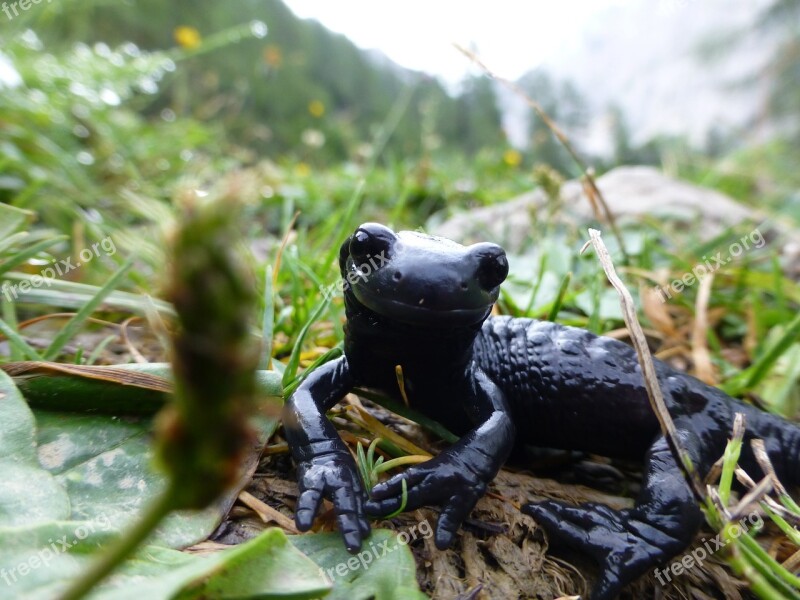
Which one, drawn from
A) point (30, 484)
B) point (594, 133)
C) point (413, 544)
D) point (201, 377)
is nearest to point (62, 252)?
point (30, 484)

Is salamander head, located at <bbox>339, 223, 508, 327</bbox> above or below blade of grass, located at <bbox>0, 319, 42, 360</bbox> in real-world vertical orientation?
above

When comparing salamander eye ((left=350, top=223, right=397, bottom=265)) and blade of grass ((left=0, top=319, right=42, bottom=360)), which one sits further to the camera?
blade of grass ((left=0, top=319, right=42, bottom=360))

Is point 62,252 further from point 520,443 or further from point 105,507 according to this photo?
point 520,443

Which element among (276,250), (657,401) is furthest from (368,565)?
(276,250)

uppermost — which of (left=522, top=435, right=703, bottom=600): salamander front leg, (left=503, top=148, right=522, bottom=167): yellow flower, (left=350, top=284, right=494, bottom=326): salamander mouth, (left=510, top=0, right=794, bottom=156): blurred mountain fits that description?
(left=510, top=0, right=794, bottom=156): blurred mountain

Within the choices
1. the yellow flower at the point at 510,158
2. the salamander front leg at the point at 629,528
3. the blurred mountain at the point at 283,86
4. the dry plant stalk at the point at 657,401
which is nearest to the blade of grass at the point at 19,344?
the salamander front leg at the point at 629,528

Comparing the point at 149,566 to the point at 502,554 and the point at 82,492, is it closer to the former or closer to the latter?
the point at 82,492

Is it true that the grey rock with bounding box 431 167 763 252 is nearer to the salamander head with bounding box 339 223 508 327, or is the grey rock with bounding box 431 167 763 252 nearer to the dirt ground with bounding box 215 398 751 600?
the salamander head with bounding box 339 223 508 327

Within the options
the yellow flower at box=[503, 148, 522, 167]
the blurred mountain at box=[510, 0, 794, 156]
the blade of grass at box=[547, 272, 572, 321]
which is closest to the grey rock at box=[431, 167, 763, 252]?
the blade of grass at box=[547, 272, 572, 321]
